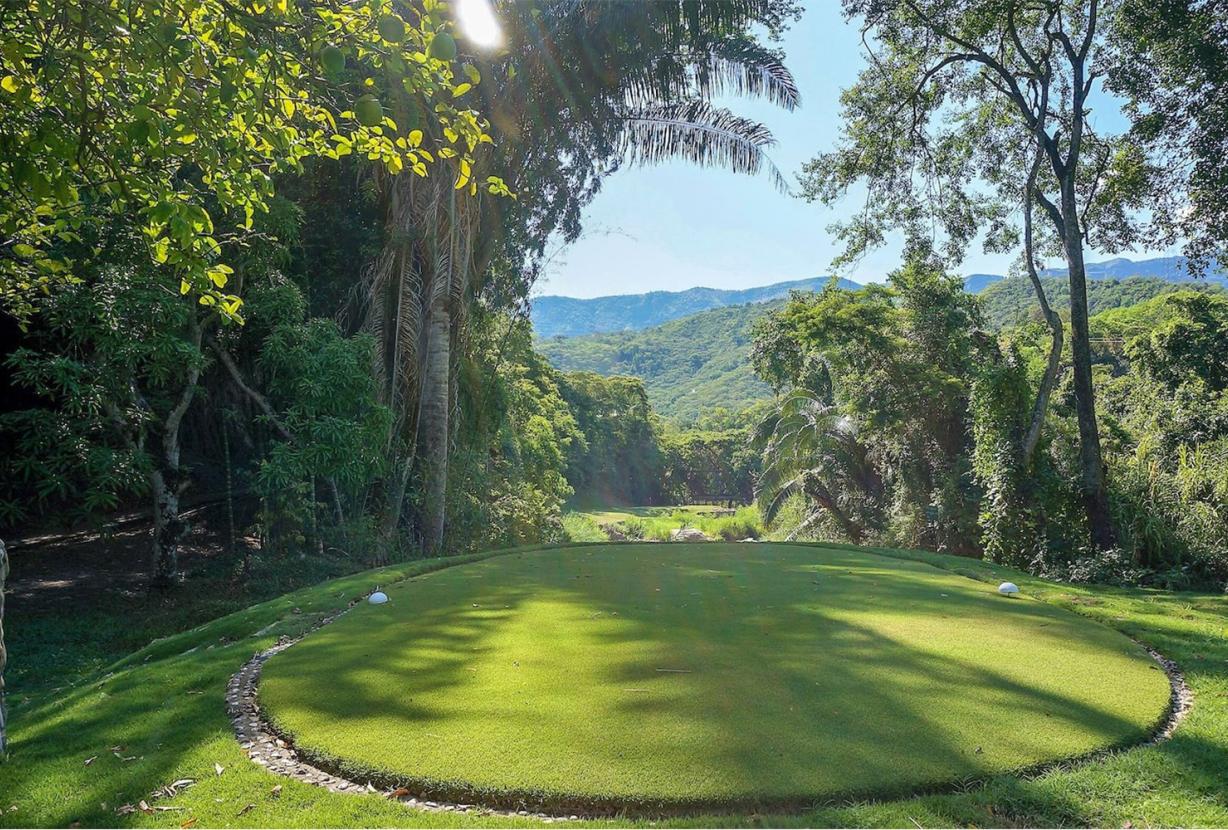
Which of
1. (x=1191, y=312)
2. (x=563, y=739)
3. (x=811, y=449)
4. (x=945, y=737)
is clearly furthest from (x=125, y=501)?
(x=1191, y=312)

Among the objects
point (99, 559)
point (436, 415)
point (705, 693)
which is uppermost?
point (436, 415)

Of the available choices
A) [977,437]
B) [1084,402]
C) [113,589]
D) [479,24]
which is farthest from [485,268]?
[1084,402]

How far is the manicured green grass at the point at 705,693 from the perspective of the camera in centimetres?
314

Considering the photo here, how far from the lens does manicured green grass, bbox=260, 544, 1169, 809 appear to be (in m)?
3.14

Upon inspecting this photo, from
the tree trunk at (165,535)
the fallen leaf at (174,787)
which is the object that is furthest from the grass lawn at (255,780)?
the tree trunk at (165,535)

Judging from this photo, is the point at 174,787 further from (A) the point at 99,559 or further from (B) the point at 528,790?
(A) the point at 99,559

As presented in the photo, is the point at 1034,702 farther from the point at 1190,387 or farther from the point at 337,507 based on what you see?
the point at 1190,387

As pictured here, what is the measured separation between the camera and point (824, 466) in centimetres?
2038

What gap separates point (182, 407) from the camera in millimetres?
9445

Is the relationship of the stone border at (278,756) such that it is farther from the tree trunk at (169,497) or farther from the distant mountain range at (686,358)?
the distant mountain range at (686,358)

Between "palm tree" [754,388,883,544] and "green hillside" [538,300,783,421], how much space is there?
66440 mm

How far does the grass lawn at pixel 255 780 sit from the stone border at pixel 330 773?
0.05 m

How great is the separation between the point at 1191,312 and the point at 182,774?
19.7m

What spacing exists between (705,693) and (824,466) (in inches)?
680
